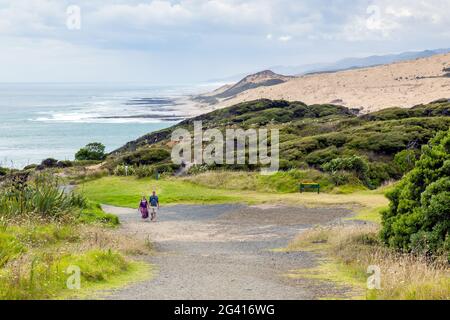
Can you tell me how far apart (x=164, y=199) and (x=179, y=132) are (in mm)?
43472

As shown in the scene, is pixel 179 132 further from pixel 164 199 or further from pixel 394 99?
pixel 394 99

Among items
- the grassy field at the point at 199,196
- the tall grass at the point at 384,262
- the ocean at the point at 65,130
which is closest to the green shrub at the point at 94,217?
the grassy field at the point at 199,196

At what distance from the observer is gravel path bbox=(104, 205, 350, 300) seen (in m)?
9.59

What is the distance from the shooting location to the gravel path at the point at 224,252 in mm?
9594

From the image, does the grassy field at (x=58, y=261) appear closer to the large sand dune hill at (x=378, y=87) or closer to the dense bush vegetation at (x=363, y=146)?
the dense bush vegetation at (x=363, y=146)

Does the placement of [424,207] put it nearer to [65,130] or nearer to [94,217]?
[94,217]

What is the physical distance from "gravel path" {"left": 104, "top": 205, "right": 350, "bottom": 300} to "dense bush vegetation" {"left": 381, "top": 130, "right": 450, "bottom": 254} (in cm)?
213

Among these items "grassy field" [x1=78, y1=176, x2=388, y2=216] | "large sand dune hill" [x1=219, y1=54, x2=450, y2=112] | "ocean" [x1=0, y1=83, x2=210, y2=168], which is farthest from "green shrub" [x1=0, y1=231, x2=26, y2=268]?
"large sand dune hill" [x1=219, y1=54, x2=450, y2=112]

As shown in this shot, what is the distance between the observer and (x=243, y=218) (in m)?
26.5

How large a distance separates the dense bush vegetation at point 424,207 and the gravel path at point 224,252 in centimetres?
213

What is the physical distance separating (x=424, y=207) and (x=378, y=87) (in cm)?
12356

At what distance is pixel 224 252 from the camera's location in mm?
16906

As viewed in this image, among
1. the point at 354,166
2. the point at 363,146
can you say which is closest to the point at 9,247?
the point at 354,166

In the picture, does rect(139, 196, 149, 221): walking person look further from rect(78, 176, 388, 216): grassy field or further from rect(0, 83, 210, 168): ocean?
rect(0, 83, 210, 168): ocean
